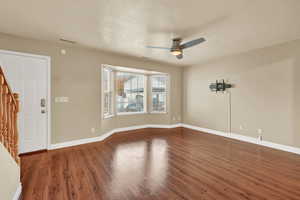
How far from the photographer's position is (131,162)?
297 cm

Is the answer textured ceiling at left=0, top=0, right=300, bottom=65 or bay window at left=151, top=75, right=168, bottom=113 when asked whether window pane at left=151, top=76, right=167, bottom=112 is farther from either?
textured ceiling at left=0, top=0, right=300, bottom=65

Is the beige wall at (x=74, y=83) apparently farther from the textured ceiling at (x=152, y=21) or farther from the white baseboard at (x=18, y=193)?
the white baseboard at (x=18, y=193)

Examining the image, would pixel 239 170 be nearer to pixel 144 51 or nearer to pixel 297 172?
pixel 297 172

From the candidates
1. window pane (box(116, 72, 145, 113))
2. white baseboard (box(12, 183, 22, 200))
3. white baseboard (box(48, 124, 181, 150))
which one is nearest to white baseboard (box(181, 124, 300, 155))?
white baseboard (box(48, 124, 181, 150))

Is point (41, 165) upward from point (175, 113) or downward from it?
downward

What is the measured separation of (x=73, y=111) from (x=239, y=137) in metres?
4.58

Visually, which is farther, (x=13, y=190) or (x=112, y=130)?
(x=112, y=130)

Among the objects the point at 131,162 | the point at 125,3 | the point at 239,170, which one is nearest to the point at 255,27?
the point at 125,3

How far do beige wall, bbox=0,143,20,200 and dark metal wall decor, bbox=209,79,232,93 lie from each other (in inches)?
196

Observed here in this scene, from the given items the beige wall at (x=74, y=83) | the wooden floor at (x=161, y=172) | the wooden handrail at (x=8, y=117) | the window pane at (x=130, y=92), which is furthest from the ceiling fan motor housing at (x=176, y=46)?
the window pane at (x=130, y=92)

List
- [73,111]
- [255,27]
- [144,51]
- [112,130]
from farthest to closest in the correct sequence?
[112,130] → [144,51] → [73,111] → [255,27]

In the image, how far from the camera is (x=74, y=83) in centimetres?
384

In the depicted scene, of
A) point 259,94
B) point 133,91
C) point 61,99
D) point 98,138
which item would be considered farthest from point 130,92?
point 259,94

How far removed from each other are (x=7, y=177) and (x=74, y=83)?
258 cm
